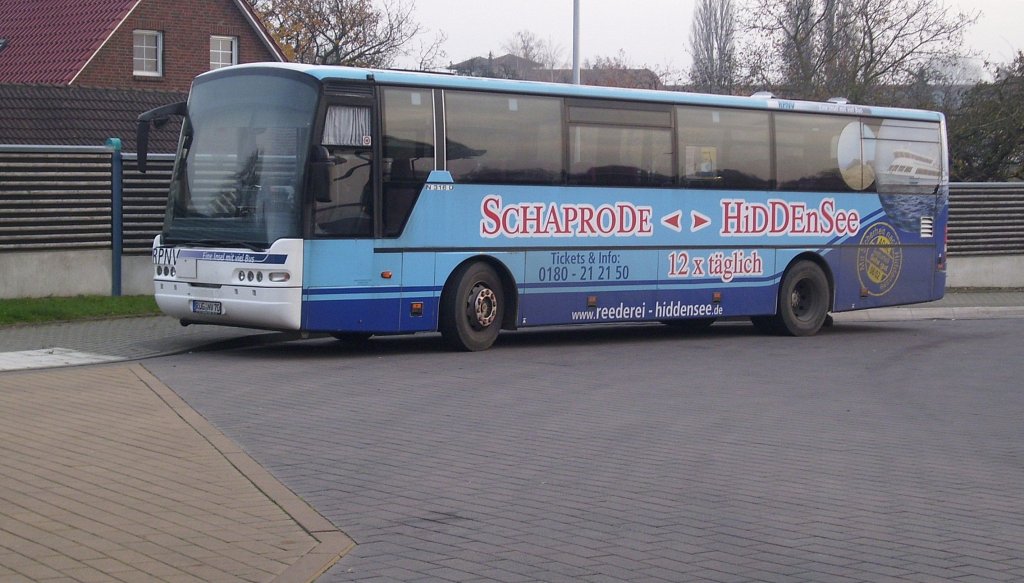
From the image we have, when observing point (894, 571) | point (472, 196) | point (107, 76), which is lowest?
point (894, 571)

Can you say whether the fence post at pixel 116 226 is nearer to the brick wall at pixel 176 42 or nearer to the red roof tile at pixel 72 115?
the red roof tile at pixel 72 115

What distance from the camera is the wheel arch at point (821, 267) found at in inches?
765

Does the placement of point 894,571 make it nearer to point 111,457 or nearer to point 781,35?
point 111,457

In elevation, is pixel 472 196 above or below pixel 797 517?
above

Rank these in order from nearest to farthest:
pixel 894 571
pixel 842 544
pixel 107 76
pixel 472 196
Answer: pixel 894 571 → pixel 842 544 → pixel 472 196 → pixel 107 76

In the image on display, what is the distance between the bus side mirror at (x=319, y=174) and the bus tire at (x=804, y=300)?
7.61 meters

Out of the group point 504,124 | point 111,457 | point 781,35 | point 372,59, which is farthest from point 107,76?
point 111,457

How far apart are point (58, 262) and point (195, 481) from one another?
12654 millimetres

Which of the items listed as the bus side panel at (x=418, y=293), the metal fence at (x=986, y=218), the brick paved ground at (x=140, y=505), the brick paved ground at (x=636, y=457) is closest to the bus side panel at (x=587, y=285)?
the brick paved ground at (x=636, y=457)

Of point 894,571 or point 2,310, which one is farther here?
point 2,310

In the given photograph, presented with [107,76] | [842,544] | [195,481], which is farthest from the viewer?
[107,76]

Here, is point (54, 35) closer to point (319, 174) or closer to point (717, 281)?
point (717, 281)

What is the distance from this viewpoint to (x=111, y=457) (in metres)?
8.94

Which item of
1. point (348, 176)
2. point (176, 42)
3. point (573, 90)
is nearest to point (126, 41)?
point (176, 42)
